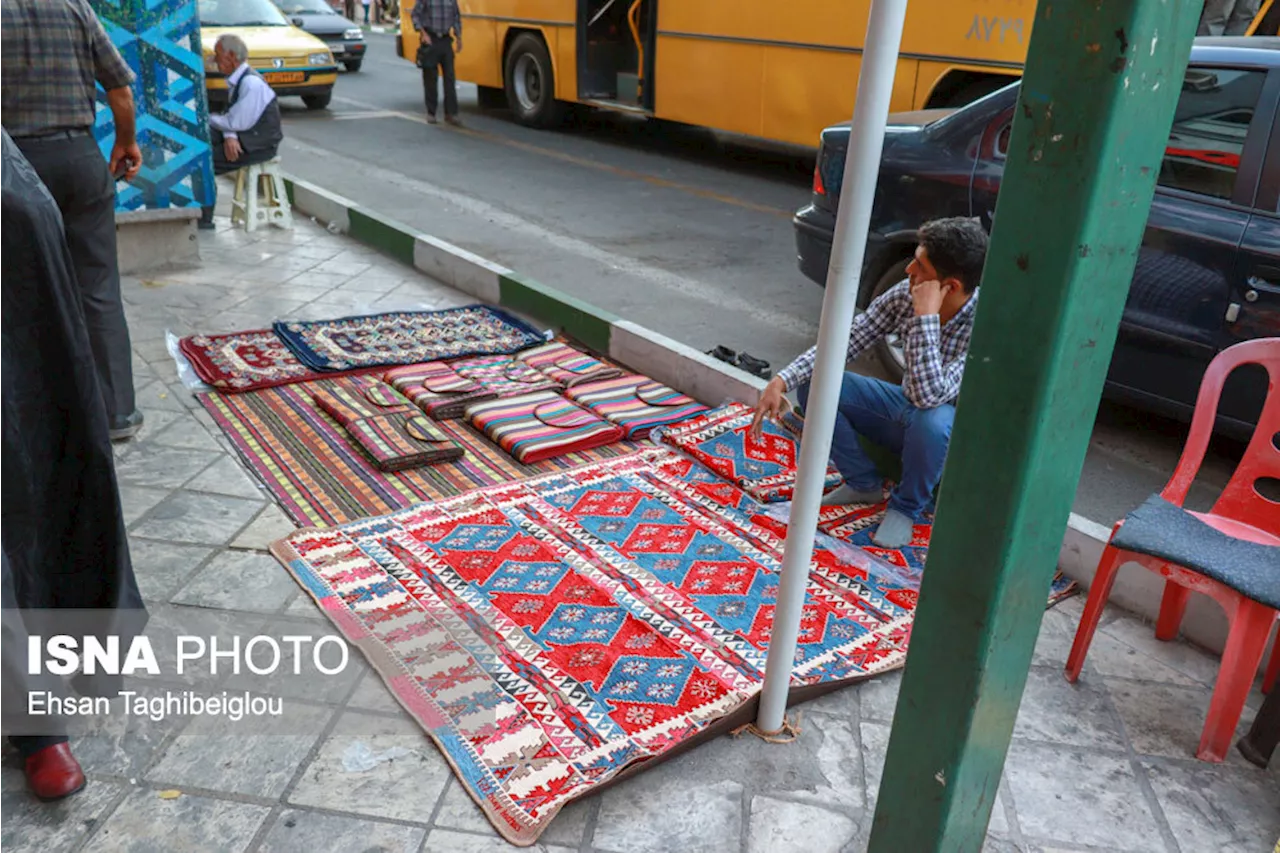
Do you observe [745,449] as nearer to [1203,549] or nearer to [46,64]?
[1203,549]

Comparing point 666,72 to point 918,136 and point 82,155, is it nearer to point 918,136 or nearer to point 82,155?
point 918,136

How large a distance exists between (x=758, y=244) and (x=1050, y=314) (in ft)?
21.5

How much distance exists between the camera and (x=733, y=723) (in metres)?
2.65

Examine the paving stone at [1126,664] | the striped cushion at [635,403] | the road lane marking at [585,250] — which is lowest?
the paving stone at [1126,664]

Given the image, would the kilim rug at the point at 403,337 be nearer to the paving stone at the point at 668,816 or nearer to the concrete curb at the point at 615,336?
the concrete curb at the point at 615,336

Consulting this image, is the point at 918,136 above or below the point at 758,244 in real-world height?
above

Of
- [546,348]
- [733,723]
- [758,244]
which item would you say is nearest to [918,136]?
[546,348]

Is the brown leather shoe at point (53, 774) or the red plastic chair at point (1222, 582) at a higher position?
the red plastic chair at point (1222, 582)

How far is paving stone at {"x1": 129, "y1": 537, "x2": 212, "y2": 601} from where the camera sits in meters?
3.15

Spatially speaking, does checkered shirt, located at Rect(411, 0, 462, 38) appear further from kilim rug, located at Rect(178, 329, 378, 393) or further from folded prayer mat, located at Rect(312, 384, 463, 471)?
folded prayer mat, located at Rect(312, 384, 463, 471)

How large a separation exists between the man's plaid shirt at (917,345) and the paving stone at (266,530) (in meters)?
1.76

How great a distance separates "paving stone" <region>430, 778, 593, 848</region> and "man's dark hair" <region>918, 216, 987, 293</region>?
2.07 meters

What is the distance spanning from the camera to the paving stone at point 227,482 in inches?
148

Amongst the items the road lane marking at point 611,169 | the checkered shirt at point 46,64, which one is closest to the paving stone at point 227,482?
the checkered shirt at point 46,64
